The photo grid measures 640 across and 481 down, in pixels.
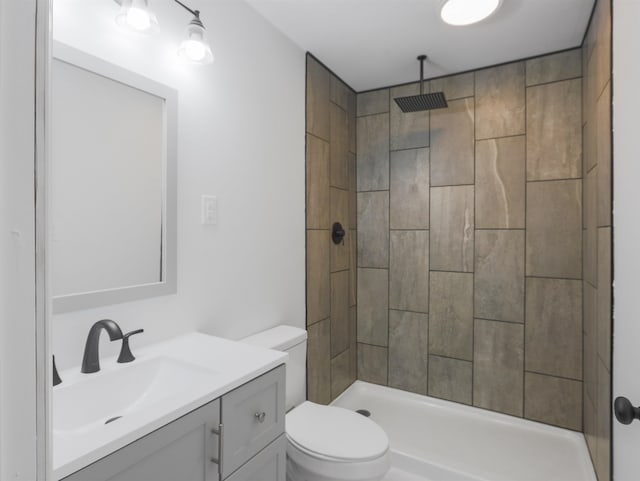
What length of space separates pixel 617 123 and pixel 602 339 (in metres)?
0.97

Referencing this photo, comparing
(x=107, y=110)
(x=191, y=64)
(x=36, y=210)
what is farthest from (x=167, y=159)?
(x=36, y=210)

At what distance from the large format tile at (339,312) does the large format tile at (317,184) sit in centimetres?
44

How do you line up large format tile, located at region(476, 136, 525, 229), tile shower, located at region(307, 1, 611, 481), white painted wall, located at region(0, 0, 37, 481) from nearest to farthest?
white painted wall, located at region(0, 0, 37, 481)
tile shower, located at region(307, 1, 611, 481)
large format tile, located at region(476, 136, 525, 229)

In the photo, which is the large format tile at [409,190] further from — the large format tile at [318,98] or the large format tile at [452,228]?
the large format tile at [318,98]

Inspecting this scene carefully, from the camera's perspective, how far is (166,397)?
995 mm

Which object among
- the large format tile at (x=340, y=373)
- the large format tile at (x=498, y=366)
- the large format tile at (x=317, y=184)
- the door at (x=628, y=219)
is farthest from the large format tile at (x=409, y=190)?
the door at (x=628, y=219)

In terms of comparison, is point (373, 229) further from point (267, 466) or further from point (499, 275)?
point (267, 466)

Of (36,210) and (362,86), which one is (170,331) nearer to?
(36,210)

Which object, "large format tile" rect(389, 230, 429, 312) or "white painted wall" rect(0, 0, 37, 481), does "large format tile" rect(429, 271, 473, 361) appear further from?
"white painted wall" rect(0, 0, 37, 481)

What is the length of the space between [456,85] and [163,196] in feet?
6.90

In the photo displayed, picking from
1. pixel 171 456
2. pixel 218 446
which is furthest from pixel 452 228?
pixel 171 456

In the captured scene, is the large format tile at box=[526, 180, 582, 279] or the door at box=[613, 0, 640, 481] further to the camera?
the large format tile at box=[526, 180, 582, 279]

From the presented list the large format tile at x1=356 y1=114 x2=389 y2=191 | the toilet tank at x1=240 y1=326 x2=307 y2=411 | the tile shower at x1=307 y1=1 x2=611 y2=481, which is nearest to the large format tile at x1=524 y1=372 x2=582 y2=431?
the tile shower at x1=307 y1=1 x2=611 y2=481

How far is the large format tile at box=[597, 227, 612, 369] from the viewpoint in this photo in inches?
60.0
